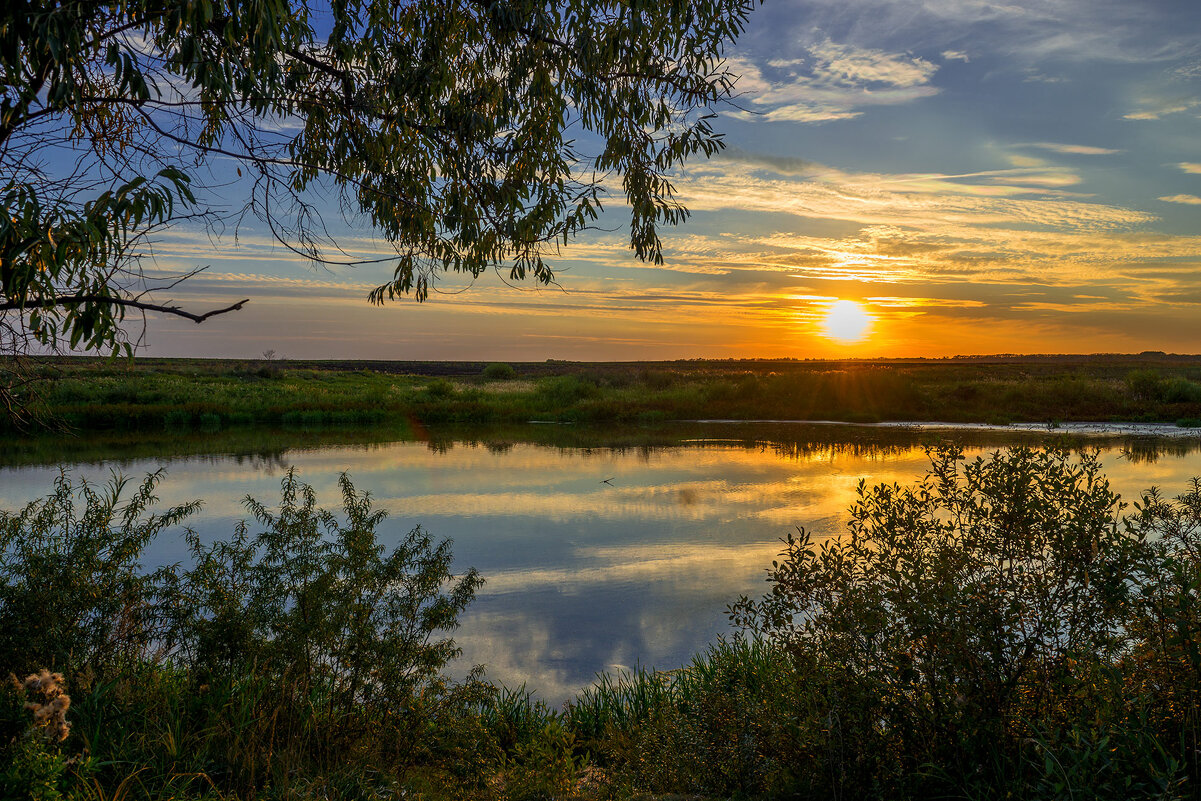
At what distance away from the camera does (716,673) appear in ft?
15.7

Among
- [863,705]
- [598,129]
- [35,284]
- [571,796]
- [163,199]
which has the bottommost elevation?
[571,796]

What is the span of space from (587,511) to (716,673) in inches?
309

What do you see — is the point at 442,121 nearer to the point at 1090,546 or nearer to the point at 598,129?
the point at 598,129

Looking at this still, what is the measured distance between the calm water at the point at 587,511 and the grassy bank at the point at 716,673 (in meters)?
1.99

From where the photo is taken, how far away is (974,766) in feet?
10.5

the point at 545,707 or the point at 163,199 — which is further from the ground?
the point at 163,199

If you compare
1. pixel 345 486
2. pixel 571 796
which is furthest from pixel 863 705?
pixel 345 486

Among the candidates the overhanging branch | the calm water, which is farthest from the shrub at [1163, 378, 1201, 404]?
the overhanging branch

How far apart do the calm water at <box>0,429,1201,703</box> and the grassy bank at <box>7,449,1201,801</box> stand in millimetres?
1988

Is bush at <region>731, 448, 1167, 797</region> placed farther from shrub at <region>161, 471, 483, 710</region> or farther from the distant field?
the distant field

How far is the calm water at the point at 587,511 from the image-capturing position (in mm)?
7020

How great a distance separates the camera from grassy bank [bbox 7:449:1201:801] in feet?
10.0

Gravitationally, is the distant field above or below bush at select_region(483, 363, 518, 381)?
below

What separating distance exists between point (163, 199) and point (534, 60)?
2941 mm
